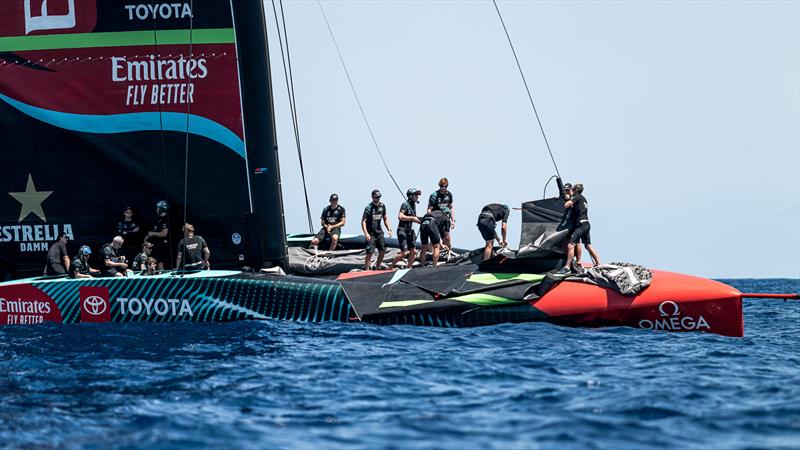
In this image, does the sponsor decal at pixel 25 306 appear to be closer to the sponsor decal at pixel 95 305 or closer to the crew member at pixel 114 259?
the sponsor decal at pixel 95 305

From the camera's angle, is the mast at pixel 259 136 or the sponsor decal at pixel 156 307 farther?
the mast at pixel 259 136

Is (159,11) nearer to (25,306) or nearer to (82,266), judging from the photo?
(82,266)

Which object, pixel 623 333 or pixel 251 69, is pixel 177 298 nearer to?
pixel 251 69

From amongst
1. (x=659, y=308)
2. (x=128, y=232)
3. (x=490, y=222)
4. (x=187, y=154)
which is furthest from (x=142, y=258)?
(x=659, y=308)

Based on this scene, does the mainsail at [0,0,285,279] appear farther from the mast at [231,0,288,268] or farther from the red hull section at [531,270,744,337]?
the red hull section at [531,270,744,337]

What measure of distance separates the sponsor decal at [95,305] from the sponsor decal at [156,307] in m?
0.22

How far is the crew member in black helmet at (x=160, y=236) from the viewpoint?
14.8 metres

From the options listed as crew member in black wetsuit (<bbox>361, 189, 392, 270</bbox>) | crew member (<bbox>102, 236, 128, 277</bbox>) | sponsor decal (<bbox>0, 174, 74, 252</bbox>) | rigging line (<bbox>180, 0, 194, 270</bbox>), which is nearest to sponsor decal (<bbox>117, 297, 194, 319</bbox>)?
rigging line (<bbox>180, 0, 194, 270</bbox>)

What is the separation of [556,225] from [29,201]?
836 centimetres

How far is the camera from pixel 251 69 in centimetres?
1459

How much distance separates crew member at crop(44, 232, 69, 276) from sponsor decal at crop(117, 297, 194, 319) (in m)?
1.78

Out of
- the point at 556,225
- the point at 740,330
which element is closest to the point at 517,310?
the point at 556,225

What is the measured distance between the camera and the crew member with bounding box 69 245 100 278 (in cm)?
1435

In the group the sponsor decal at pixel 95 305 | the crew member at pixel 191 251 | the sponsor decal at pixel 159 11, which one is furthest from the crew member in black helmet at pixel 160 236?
the sponsor decal at pixel 159 11
